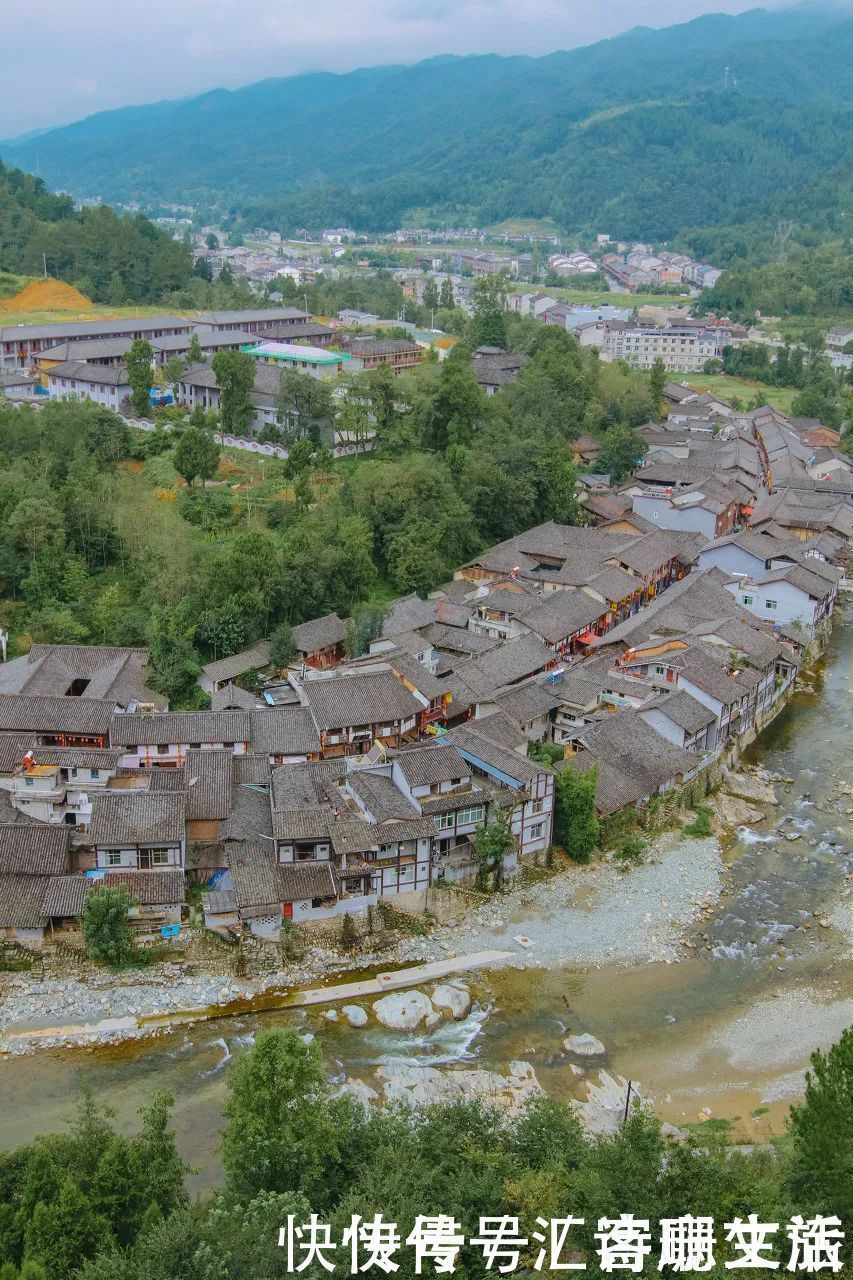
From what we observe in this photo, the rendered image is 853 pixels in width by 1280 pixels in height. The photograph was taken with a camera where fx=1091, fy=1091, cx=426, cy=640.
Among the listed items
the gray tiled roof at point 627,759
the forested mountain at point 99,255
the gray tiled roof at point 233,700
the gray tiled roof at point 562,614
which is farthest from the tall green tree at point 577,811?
the forested mountain at point 99,255

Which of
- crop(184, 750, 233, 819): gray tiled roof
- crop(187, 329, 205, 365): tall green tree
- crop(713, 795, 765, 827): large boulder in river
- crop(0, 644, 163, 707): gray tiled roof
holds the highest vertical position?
crop(187, 329, 205, 365): tall green tree

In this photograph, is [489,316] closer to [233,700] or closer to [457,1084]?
[233,700]

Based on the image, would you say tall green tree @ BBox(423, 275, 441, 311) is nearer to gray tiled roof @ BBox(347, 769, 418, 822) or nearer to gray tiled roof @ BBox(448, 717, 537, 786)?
gray tiled roof @ BBox(448, 717, 537, 786)

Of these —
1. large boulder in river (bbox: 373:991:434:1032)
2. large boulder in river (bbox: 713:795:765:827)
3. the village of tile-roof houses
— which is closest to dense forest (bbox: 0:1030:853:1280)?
large boulder in river (bbox: 373:991:434:1032)

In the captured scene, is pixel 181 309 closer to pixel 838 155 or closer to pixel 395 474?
pixel 395 474

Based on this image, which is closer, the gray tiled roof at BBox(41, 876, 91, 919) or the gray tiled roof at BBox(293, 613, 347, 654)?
the gray tiled roof at BBox(41, 876, 91, 919)

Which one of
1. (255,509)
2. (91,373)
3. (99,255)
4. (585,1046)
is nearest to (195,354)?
(91,373)
